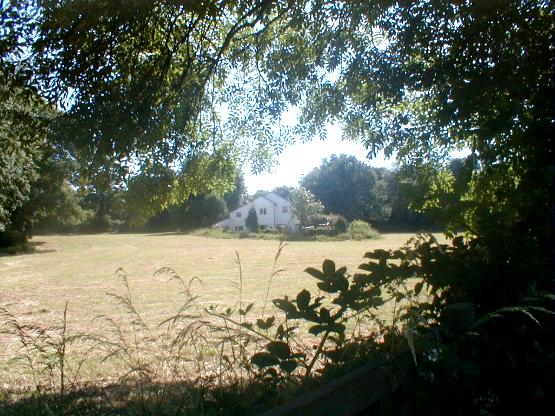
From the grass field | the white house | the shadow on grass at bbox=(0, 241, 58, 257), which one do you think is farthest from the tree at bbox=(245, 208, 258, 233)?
the grass field

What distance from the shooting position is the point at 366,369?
1.86 m

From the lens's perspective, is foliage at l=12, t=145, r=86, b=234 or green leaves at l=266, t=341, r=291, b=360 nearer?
green leaves at l=266, t=341, r=291, b=360

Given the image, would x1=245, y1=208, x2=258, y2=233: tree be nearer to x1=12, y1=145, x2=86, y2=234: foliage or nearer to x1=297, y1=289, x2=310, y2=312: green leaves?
x1=12, y1=145, x2=86, y2=234: foliage

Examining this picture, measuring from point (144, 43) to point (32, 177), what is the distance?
79.1ft

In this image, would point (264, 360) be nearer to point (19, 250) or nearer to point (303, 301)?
point (303, 301)

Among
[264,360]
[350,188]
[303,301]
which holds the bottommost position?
[264,360]

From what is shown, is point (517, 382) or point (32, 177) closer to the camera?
point (517, 382)

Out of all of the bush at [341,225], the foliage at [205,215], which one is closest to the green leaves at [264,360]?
the bush at [341,225]

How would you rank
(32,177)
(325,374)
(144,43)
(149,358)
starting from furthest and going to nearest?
(32,177) < (149,358) < (144,43) < (325,374)

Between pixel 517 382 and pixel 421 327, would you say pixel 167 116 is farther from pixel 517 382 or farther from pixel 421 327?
pixel 517 382

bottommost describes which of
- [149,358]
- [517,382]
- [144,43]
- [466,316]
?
[149,358]

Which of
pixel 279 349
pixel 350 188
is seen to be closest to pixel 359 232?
pixel 350 188

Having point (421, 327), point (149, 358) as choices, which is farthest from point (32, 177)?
point (421, 327)

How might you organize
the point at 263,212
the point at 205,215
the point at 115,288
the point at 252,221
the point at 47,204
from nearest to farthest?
the point at 115,288, the point at 47,204, the point at 252,221, the point at 263,212, the point at 205,215
